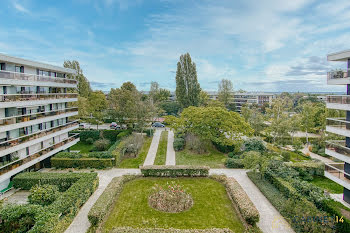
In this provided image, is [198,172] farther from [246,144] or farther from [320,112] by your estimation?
[320,112]

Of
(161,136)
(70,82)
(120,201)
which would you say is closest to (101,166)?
(120,201)

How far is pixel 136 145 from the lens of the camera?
98.2 feet

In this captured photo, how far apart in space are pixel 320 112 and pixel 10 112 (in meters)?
47.3

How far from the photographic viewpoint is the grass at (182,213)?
577 inches

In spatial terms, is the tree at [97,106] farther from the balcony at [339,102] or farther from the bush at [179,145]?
the balcony at [339,102]

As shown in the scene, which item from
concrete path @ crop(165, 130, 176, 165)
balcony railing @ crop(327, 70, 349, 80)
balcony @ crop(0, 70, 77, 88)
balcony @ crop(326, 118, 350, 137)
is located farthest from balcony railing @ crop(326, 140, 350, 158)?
balcony @ crop(0, 70, 77, 88)

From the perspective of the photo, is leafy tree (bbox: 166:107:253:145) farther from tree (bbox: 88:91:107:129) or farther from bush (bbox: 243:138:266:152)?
tree (bbox: 88:91:107:129)

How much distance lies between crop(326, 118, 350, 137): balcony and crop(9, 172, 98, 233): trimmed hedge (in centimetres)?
1989

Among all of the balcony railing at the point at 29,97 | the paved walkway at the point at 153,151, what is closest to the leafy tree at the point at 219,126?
the paved walkway at the point at 153,151

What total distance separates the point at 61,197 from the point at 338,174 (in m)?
20.7

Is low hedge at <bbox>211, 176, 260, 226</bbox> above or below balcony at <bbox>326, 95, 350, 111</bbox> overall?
below

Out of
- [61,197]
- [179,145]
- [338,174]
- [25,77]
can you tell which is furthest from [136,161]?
[338,174]

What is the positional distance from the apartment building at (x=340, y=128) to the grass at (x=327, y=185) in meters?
2.78

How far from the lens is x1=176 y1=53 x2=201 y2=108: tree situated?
53.8m
